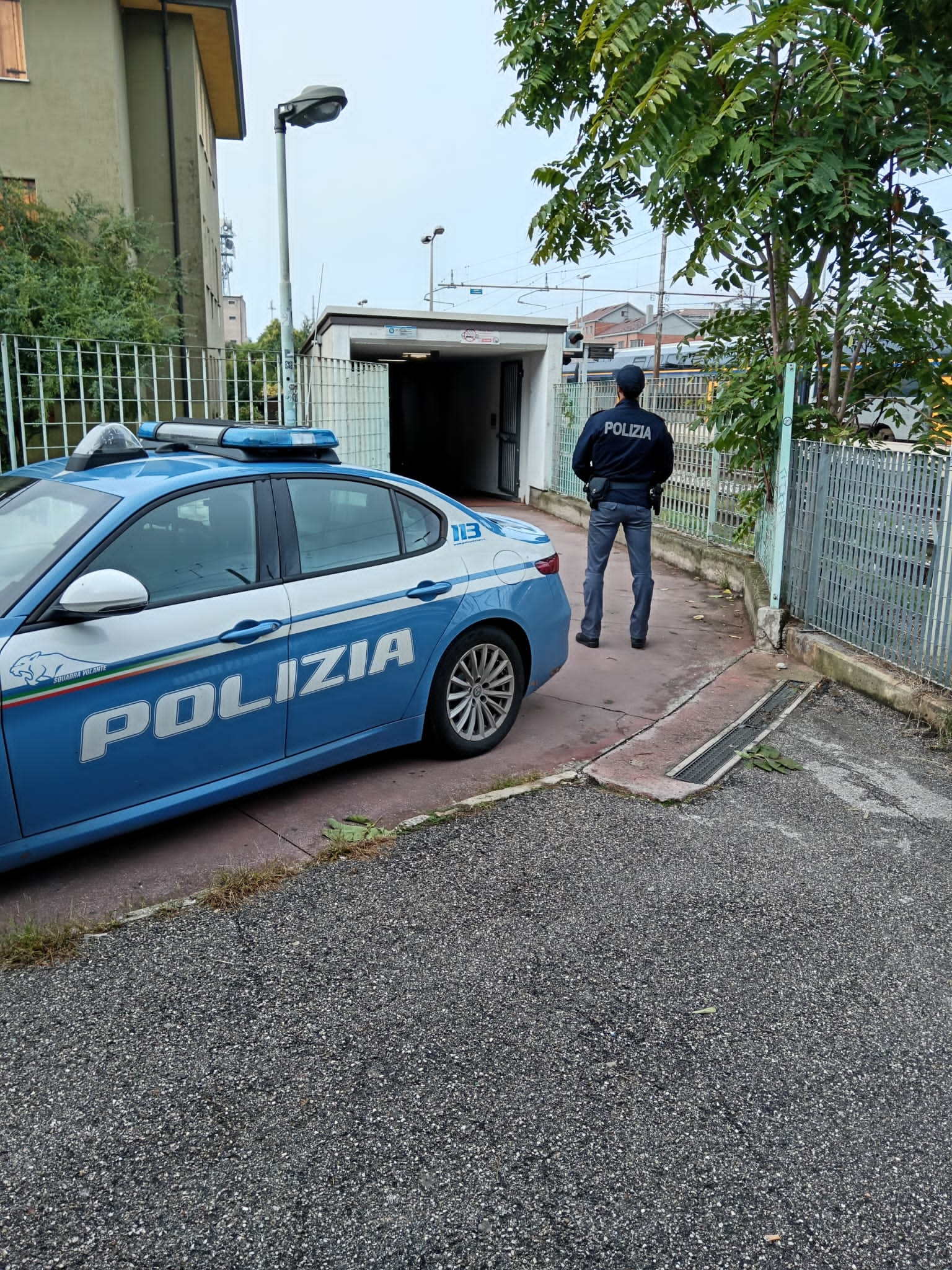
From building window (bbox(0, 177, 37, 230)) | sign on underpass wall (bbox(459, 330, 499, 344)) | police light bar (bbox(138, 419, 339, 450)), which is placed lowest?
police light bar (bbox(138, 419, 339, 450))

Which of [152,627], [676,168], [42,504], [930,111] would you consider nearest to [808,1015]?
[152,627]

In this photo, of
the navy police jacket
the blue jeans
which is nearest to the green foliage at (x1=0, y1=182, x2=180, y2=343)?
the navy police jacket

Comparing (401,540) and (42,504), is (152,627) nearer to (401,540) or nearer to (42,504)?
(42,504)

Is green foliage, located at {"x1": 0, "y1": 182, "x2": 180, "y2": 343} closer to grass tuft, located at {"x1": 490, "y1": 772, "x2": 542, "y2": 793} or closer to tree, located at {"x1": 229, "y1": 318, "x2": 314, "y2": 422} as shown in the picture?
tree, located at {"x1": 229, "y1": 318, "x2": 314, "y2": 422}

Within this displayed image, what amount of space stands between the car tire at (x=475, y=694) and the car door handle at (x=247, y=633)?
1070 mm

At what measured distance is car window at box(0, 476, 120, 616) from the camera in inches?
146

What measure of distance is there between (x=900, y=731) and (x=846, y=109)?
4.09 meters

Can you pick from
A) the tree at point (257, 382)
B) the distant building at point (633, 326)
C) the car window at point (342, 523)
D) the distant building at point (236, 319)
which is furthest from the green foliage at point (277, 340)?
the distant building at point (236, 319)

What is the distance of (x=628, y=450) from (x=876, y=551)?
190cm

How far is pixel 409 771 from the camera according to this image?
508 cm

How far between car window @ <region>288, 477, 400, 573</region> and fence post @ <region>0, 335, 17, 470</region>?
4070 millimetres

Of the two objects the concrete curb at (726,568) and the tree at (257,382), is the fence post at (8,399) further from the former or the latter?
the concrete curb at (726,568)

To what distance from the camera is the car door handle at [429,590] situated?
4746 mm

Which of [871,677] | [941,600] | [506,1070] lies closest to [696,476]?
[871,677]
